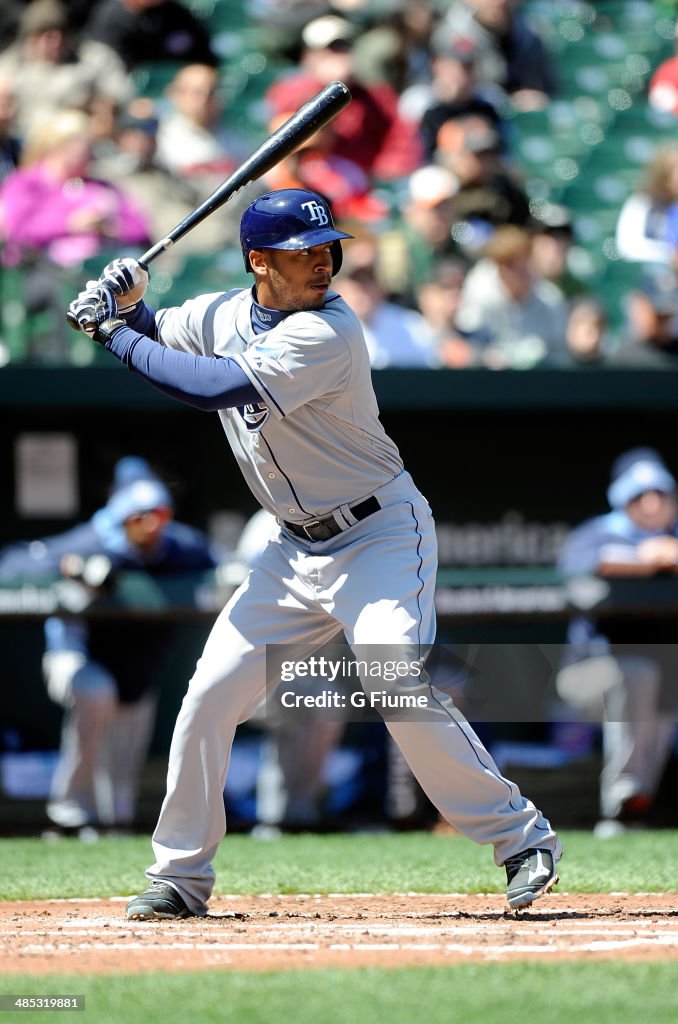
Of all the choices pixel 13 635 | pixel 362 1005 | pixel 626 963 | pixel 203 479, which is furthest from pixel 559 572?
pixel 362 1005

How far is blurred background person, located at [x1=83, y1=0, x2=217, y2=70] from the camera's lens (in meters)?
9.64

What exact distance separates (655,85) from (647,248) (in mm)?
2059

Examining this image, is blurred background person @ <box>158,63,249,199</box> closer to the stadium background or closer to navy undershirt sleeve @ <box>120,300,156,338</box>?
the stadium background

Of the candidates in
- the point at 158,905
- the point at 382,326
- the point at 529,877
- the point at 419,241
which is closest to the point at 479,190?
the point at 419,241

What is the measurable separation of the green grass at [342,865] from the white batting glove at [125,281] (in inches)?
69.2

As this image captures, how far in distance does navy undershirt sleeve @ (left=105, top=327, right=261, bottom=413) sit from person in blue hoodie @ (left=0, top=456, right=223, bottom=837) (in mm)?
3042

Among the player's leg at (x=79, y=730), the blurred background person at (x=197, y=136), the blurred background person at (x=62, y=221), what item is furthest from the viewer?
the blurred background person at (x=197, y=136)

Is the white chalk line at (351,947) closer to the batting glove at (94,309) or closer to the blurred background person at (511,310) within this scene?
the batting glove at (94,309)

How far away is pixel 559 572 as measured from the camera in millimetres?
6902

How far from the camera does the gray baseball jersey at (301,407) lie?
387cm

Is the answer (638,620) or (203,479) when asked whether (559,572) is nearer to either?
(638,620)

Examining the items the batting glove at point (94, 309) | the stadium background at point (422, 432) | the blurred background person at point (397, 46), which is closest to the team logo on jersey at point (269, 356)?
the batting glove at point (94, 309)

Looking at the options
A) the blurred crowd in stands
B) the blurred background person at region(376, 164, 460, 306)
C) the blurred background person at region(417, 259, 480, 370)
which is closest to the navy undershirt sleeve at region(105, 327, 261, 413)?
the blurred crowd in stands

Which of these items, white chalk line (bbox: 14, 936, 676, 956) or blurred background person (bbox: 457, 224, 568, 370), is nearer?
white chalk line (bbox: 14, 936, 676, 956)
